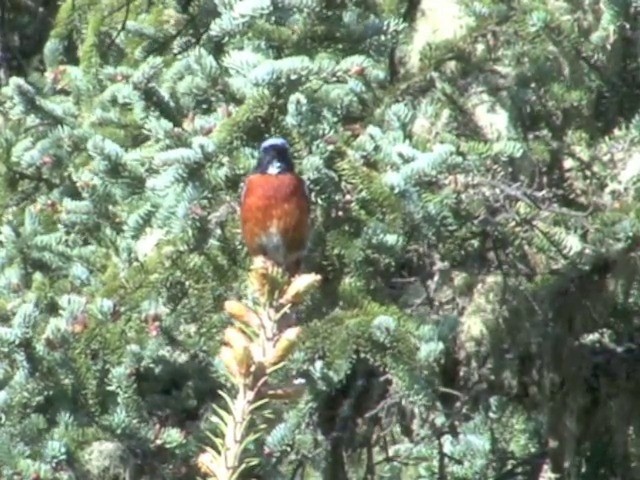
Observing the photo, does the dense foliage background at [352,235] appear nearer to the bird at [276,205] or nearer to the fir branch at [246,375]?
the bird at [276,205]

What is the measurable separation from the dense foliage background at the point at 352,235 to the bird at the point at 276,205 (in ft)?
0.12

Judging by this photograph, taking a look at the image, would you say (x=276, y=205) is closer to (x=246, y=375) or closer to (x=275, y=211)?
(x=275, y=211)

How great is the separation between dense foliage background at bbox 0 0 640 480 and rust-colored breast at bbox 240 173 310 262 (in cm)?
4

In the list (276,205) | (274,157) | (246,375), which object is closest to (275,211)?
(276,205)

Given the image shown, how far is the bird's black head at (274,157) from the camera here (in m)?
2.88

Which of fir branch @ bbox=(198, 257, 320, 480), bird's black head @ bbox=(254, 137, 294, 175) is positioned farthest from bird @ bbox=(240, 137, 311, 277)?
fir branch @ bbox=(198, 257, 320, 480)

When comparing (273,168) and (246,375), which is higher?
(273,168)

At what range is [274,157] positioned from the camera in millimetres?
2988

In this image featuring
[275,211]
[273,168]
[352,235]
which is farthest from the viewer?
[275,211]

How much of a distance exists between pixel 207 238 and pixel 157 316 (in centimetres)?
22

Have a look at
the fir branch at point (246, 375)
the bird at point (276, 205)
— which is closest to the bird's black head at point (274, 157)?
the bird at point (276, 205)

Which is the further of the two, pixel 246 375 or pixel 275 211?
pixel 275 211

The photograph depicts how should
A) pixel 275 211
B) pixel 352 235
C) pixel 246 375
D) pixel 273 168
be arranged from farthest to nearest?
pixel 275 211 → pixel 352 235 → pixel 273 168 → pixel 246 375

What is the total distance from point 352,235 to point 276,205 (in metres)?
0.21
